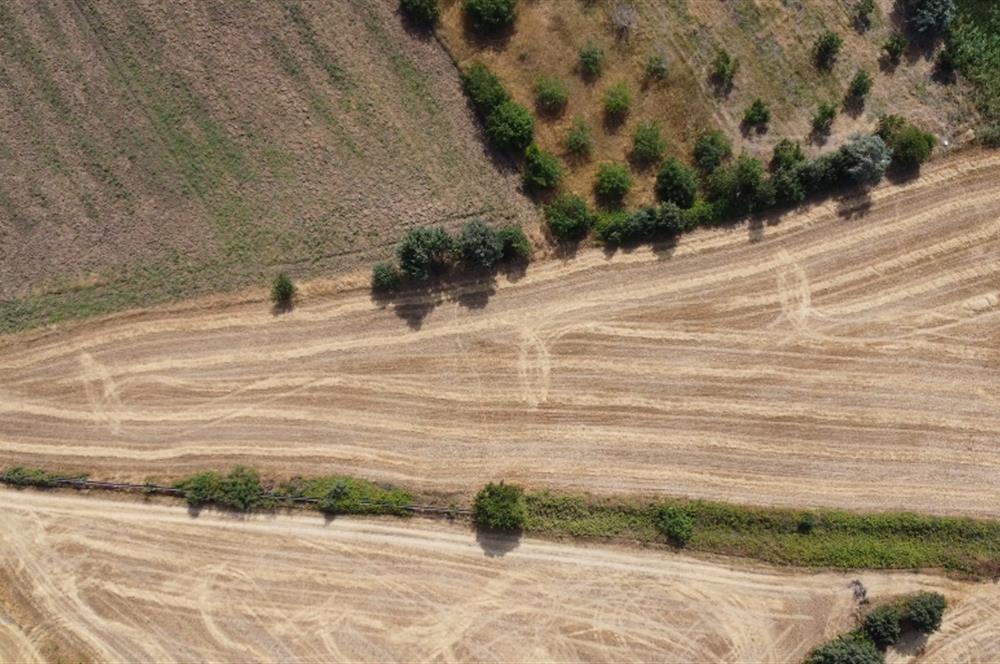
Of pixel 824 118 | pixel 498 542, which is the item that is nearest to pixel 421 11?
pixel 824 118

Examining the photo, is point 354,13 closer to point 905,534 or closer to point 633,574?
point 633,574

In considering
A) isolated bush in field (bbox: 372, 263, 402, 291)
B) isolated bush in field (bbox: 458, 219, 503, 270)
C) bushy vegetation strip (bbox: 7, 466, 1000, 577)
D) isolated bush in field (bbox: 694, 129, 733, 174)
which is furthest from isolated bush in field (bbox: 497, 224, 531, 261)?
bushy vegetation strip (bbox: 7, 466, 1000, 577)

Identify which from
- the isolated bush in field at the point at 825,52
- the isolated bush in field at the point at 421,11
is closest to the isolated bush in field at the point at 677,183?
the isolated bush in field at the point at 825,52

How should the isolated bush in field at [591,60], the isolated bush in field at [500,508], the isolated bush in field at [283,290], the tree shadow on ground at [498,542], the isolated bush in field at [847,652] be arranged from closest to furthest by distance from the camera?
the isolated bush in field at [847,652] < the isolated bush in field at [500,508] < the tree shadow on ground at [498,542] < the isolated bush in field at [283,290] < the isolated bush in field at [591,60]

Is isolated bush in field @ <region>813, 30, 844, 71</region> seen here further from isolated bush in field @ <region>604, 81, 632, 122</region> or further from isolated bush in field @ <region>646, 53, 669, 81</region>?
isolated bush in field @ <region>604, 81, 632, 122</region>

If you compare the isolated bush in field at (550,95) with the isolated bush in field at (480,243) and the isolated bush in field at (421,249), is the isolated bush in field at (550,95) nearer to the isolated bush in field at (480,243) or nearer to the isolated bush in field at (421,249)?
the isolated bush in field at (480,243)

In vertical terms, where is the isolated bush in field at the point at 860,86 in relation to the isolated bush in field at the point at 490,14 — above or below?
below

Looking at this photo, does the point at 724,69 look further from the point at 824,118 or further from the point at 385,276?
the point at 385,276
